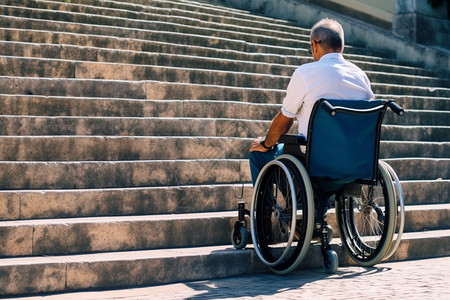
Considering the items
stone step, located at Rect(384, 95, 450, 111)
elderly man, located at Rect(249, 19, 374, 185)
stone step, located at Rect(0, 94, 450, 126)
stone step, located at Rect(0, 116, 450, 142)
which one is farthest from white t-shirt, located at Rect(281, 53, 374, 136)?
stone step, located at Rect(384, 95, 450, 111)

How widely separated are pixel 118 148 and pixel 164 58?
247cm

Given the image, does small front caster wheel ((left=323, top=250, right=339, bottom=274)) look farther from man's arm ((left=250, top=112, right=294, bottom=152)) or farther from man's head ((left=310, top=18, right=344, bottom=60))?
man's head ((left=310, top=18, right=344, bottom=60))

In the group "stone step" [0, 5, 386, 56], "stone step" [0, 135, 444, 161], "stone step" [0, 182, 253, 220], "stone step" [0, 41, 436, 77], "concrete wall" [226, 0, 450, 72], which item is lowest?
"stone step" [0, 182, 253, 220]

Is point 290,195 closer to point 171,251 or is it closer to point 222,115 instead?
point 171,251

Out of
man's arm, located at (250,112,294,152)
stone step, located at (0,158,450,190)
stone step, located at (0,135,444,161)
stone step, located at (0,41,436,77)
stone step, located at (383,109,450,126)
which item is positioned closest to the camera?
man's arm, located at (250,112,294,152)

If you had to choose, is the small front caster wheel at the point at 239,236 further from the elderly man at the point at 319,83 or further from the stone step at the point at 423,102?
the stone step at the point at 423,102

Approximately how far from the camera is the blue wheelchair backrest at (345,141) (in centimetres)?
498

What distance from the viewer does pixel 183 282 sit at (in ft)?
16.5

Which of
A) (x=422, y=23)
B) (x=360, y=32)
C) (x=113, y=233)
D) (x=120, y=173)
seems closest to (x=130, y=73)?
(x=120, y=173)

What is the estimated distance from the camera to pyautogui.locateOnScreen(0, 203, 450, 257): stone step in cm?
496

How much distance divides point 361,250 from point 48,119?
9.01 ft

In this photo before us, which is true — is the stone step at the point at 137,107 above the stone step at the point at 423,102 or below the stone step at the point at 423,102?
below

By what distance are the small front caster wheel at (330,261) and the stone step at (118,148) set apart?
1.85 meters

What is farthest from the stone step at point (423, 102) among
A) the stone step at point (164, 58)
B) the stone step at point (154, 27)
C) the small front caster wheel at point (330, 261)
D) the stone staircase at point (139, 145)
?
the small front caster wheel at point (330, 261)
